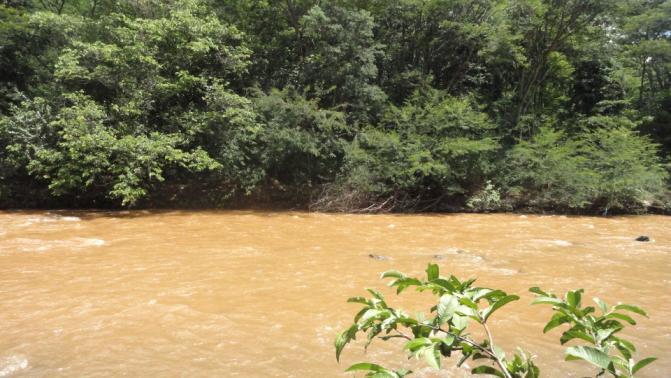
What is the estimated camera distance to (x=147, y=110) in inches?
639

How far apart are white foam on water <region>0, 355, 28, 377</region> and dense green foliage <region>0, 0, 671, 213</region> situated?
35.0 feet

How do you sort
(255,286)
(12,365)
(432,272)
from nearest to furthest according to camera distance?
(432,272)
(12,365)
(255,286)

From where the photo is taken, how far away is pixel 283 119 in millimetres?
16875

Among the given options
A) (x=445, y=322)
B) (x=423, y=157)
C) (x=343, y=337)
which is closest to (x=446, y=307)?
(x=445, y=322)

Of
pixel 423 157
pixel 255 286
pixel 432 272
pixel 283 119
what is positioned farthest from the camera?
pixel 283 119

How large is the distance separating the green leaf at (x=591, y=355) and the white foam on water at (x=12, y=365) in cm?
429

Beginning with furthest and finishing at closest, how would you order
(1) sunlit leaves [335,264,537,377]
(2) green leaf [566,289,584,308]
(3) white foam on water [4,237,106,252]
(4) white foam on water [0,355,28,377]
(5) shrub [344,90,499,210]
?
(5) shrub [344,90,499,210] → (3) white foam on water [4,237,106,252] → (4) white foam on water [0,355,28,377] → (2) green leaf [566,289,584,308] → (1) sunlit leaves [335,264,537,377]

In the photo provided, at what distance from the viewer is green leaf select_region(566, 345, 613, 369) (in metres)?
1.18

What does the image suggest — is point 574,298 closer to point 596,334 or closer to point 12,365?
point 596,334

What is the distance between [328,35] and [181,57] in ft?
18.6

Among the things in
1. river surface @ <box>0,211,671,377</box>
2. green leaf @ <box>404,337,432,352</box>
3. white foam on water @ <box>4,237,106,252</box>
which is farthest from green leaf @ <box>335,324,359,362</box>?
white foam on water @ <box>4,237,106,252</box>

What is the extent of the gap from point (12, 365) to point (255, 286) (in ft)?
10.0

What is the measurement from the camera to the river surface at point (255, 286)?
4.11 m

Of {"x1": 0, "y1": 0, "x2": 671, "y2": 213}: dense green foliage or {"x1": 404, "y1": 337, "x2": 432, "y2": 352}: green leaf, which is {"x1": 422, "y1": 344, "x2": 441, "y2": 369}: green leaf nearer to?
{"x1": 404, "y1": 337, "x2": 432, "y2": 352}: green leaf
